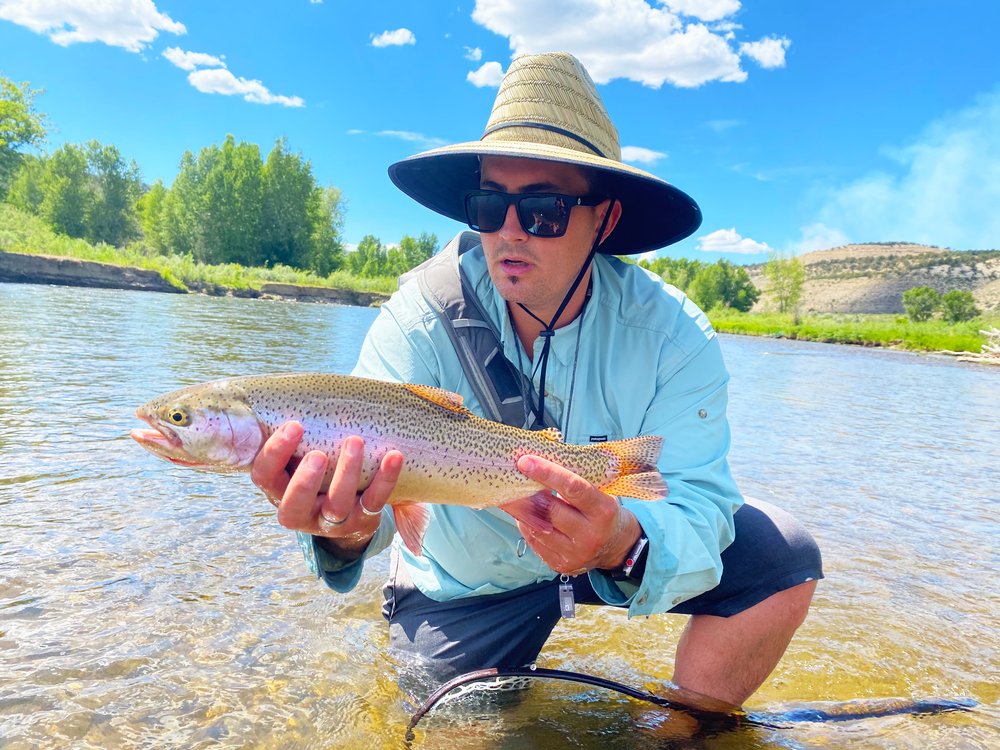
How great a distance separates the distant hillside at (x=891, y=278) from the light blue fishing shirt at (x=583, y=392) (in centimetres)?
9610

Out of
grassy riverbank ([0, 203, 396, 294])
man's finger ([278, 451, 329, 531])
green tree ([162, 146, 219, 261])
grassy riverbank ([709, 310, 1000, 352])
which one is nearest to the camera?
man's finger ([278, 451, 329, 531])

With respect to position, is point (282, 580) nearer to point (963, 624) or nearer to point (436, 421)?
point (436, 421)

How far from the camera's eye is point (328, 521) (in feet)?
7.50

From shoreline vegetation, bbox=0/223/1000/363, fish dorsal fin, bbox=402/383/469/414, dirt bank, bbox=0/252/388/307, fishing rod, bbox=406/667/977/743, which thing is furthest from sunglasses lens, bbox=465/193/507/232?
dirt bank, bbox=0/252/388/307

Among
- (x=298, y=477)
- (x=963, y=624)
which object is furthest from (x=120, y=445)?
(x=963, y=624)

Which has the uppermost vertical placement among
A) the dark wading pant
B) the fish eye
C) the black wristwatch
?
the fish eye

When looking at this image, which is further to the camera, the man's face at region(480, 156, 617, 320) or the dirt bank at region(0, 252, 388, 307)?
the dirt bank at region(0, 252, 388, 307)

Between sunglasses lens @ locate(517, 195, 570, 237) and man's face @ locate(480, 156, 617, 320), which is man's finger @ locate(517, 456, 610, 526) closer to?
man's face @ locate(480, 156, 617, 320)

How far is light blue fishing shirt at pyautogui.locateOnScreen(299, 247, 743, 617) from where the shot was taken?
8.87ft

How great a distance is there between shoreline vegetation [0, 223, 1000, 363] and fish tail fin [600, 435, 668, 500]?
3887 cm

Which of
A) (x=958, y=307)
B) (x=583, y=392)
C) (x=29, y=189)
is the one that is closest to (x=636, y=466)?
(x=583, y=392)

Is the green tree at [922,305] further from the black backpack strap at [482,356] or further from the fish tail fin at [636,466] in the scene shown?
the fish tail fin at [636,466]

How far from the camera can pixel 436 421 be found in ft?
7.84

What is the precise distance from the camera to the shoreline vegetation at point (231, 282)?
3588 centimetres
